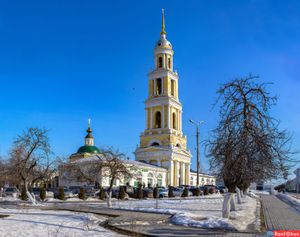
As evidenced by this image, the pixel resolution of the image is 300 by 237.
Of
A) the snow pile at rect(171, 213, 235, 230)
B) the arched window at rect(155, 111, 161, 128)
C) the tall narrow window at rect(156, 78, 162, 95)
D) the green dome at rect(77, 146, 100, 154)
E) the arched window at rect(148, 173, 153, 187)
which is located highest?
the tall narrow window at rect(156, 78, 162, 95)

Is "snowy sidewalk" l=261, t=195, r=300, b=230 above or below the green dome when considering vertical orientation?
below

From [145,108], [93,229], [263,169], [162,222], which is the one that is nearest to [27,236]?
[93,229]

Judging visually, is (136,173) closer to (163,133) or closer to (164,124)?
(163,133)

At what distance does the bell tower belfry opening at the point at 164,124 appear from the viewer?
80.5 metres

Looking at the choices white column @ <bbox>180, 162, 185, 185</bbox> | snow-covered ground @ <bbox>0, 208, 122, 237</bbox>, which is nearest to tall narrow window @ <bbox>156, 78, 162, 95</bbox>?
white column @ <bbox>180, 162, 185, 185</bbox>

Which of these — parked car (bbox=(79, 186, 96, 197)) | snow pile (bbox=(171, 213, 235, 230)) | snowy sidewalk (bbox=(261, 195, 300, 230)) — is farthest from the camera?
parked car (bbox=(79, 186, 96, 197))

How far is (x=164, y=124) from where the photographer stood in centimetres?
8350

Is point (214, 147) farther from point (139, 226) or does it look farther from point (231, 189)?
point (139, 226)

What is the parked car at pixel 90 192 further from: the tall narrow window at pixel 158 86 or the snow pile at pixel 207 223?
the tall narrow window at pixel 158 86

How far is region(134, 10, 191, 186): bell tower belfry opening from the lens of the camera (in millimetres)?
80500

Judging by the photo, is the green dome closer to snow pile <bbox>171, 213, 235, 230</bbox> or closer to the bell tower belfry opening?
the bell tower belfry opening

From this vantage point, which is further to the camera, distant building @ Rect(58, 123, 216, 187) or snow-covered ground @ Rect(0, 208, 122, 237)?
distant building @ Rect(58, 123, 216, 187)

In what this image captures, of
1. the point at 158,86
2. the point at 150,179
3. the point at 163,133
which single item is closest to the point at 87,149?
the point at 163,133

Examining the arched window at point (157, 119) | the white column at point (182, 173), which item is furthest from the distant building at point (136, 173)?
the arched window at point (157, 119)
